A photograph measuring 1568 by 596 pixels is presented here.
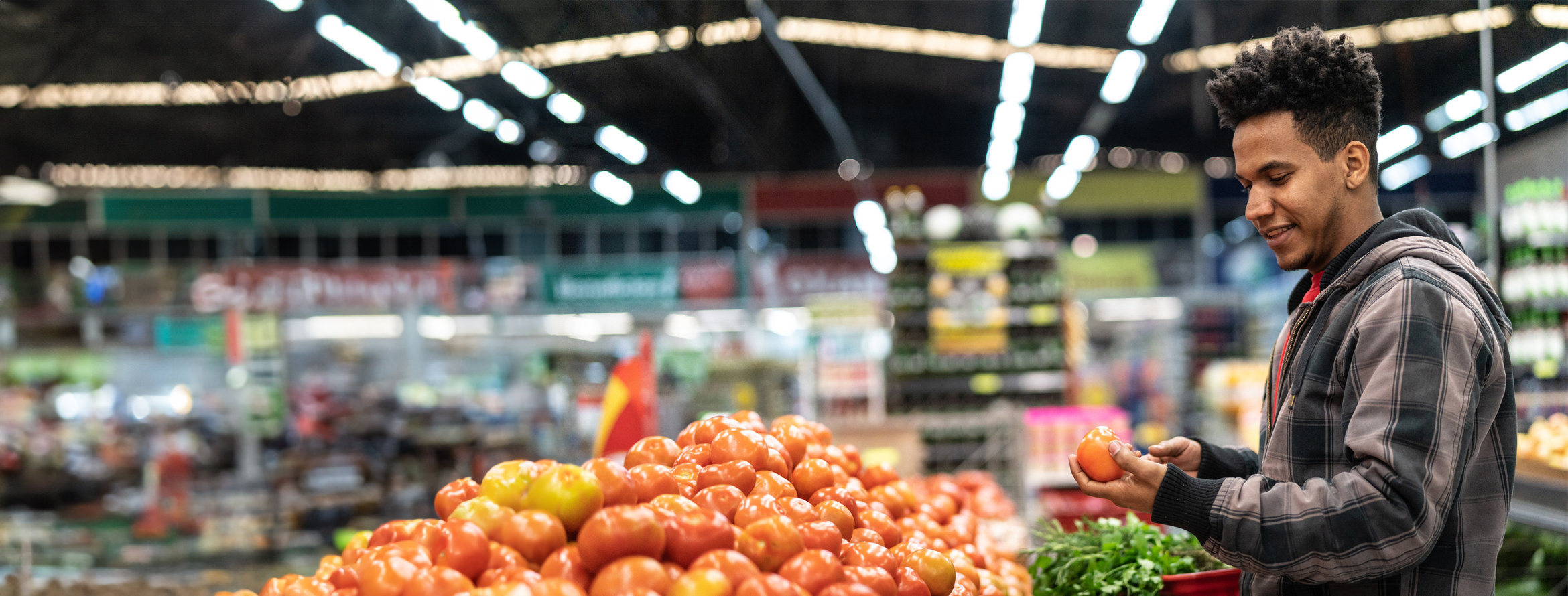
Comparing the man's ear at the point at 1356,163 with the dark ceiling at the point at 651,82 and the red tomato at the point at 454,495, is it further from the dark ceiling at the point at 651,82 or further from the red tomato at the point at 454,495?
the dark ceiling at the point at 651,82

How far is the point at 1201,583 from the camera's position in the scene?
2.03 m

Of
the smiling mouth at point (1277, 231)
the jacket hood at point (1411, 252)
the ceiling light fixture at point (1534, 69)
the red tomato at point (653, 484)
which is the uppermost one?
the ceiling light fixture at point (1534, 69)

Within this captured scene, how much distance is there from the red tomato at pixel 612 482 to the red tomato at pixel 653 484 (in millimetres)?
120

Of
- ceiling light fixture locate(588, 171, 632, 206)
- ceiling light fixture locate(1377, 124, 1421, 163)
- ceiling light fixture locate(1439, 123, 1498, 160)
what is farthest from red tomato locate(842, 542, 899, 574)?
ceiling light fixture locate(588, 171, 632, 206)

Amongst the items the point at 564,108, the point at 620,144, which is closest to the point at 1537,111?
the point at 564,108

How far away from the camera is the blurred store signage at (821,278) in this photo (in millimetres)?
17422

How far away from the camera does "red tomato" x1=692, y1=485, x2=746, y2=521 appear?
185cm

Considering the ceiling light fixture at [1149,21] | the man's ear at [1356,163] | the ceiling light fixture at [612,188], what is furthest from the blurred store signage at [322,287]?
the man's ear at [1356,163]

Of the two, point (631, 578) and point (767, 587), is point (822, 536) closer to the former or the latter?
point (767, 587)

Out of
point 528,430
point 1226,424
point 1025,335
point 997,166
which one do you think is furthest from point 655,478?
point 997,166

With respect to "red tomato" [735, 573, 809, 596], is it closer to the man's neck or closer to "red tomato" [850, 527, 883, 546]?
"red tomato" [850, 527, 883, 546]

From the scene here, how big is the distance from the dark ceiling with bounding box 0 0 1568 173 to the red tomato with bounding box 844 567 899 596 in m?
2.72

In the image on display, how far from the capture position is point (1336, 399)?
5.01ft

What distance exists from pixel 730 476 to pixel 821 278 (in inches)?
611
